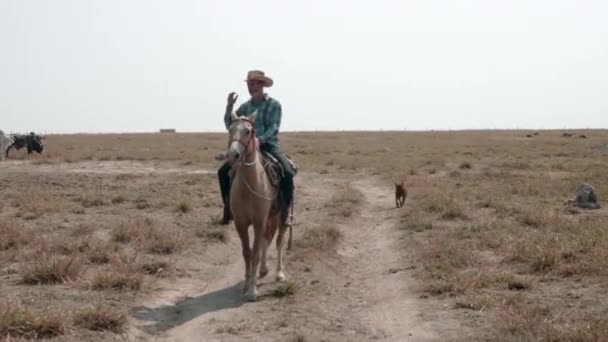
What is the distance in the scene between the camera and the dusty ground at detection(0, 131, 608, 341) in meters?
6.76

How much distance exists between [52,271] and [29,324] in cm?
227

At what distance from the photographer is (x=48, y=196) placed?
1681cm

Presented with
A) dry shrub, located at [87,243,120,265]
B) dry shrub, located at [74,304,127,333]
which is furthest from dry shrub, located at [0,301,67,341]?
dry shrub, located at [87,243,120,265]

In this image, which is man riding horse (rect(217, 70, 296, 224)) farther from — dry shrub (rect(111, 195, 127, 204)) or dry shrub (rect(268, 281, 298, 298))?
dry shrub (rect(111, 195, 127, 204))

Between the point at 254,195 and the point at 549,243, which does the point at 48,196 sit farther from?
the point at 549,243

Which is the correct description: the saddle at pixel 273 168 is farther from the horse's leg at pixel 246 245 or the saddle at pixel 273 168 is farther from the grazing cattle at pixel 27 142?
the grazing cattle at pixel 27 142

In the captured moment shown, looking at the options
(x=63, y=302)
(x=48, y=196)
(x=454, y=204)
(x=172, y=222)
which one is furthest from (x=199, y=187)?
(x=63, y=302)

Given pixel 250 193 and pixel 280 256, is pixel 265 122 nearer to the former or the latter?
pixel 250 193

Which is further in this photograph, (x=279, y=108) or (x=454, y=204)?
(x=454, y=204)

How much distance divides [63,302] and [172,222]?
21.0 ft

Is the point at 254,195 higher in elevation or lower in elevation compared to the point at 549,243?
higher

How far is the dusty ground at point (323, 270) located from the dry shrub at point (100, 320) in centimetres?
1

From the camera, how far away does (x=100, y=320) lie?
664 centimetres

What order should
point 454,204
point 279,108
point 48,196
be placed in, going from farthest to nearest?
point 48,196 → point 454,204 → point 279,108
